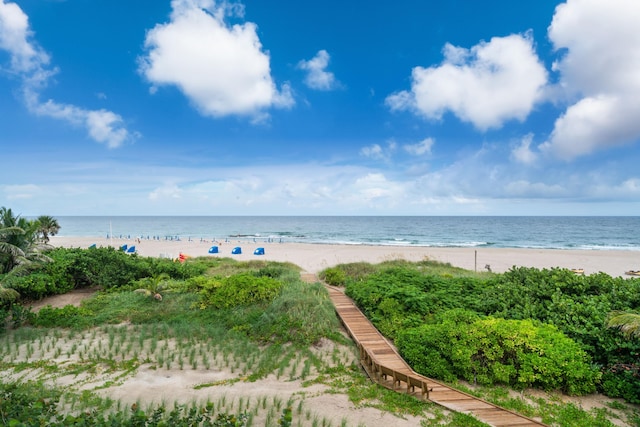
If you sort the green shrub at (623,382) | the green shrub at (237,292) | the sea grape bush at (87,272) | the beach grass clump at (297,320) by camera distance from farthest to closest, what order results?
the sea grape bush at (87,272)
the green shrub at (237,292)
the beach grass clump at (297,320)
the green shrub at (623,382)

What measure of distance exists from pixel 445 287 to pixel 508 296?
108 inches

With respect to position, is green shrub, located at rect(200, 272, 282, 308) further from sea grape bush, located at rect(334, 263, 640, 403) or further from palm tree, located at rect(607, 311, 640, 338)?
palm tree, located at rect(607, 311, 640, 338)

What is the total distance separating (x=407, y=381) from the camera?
7.68 meters

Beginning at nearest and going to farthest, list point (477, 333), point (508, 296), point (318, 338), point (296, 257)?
point (477, 333), point (318, 338), point (508, 296), point (296, 257)

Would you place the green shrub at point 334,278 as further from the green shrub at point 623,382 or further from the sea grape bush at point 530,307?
the green shrub at point 623,382

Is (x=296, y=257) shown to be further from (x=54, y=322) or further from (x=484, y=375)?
(x=484, y=375)

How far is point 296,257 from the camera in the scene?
130 ft

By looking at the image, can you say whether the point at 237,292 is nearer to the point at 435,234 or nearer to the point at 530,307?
the point at 530,307

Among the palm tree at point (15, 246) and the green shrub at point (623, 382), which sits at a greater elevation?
the palm tree at point (15, 246)

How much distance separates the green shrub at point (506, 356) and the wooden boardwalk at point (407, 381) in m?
0.52

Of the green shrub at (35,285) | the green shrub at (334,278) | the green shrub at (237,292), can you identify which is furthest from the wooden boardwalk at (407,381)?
the green shrub at (35,285)

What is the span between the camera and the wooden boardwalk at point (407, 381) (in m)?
6.80

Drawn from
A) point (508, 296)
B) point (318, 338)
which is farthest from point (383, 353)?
point (508, 296)

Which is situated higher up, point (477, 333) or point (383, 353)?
point (477, 333)
